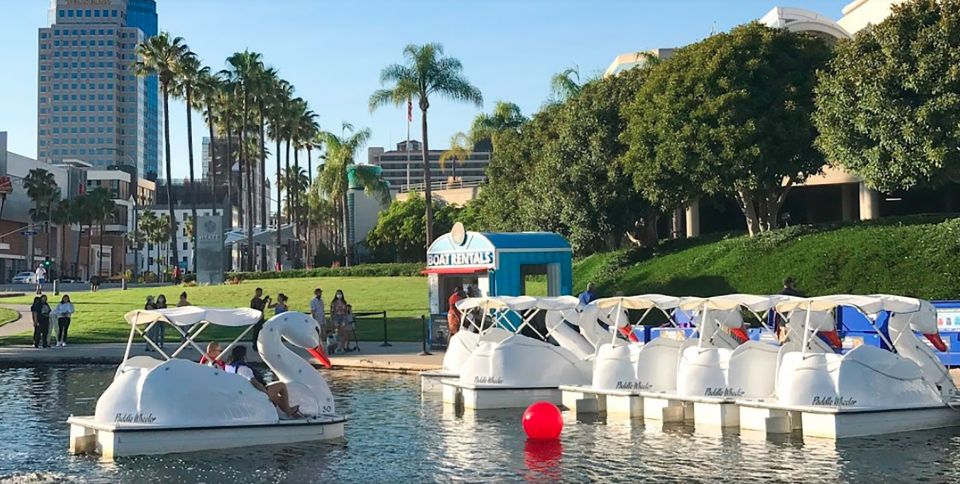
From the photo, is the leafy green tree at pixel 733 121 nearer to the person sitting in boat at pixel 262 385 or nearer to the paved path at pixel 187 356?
the paved path at pixel 187 356

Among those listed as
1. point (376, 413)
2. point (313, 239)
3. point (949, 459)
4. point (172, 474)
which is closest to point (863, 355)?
point (949, 459)

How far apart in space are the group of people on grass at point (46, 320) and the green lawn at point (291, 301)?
5.47 feet

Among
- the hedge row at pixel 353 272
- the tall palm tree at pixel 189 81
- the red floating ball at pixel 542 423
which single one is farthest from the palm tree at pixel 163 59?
the red floating ball at pixel 542 423

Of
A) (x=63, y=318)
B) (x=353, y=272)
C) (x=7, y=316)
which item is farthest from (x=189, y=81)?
(x=63, y=318)

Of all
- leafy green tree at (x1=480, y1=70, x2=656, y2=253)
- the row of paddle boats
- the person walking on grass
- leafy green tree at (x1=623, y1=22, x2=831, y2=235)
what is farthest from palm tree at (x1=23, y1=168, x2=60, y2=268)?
the row of paddle boats

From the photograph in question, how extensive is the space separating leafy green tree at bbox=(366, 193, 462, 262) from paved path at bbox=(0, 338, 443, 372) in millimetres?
65129

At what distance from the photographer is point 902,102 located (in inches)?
1411

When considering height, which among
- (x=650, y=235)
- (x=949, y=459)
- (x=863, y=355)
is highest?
(x=650, y=235)

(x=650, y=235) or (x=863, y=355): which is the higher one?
(x=650, y=235)

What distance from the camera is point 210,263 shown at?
224 feet

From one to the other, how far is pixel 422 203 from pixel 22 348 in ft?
228

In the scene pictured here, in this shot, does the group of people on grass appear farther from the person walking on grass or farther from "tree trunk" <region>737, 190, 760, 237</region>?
"tree trunk" <region>737, 190, 760, 237</region>

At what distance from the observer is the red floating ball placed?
17.0 m

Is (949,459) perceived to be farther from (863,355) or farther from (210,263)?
(210,263)
